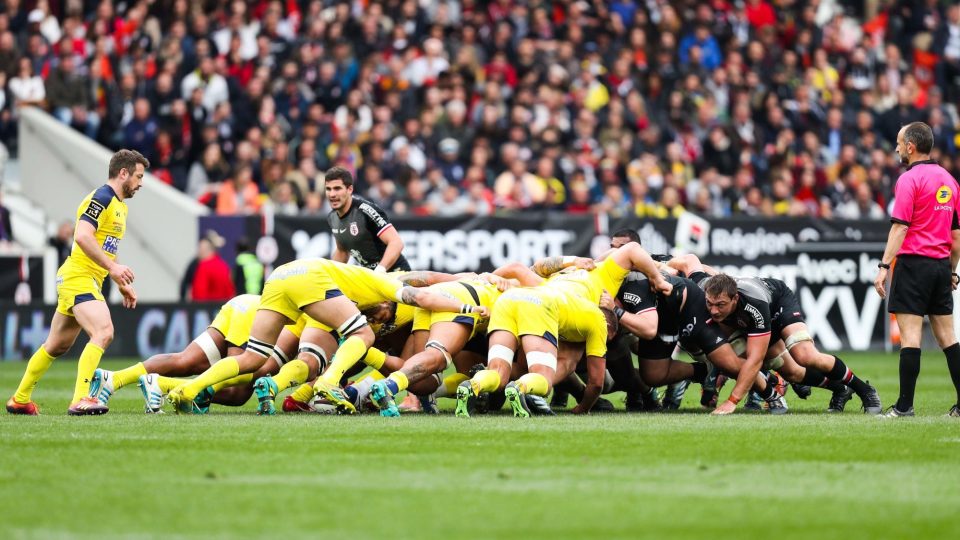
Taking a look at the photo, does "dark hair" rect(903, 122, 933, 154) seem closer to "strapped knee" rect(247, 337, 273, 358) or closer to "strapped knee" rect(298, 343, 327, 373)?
"strapped knee" rect(298, 343, 327, 373)

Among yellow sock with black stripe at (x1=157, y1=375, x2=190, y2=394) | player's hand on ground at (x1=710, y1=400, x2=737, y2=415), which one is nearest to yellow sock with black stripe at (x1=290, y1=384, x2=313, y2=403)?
yellow sock with black stripe at (x1=157, y1=375, x2=190, y2=394)

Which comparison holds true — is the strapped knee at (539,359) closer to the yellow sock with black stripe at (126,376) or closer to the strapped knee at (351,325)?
the strapped knee at (351,325)

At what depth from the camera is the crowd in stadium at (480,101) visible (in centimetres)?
2459

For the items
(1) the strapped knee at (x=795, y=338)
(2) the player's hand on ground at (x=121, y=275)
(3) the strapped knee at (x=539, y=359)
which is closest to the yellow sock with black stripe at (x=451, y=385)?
(3) the strapped knee at (x=539, y=359)

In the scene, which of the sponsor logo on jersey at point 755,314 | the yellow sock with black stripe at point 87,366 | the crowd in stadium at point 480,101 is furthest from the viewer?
the crowd in stadium at point 480,101

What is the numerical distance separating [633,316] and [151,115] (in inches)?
511

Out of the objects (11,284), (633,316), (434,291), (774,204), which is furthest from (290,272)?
(774,204)

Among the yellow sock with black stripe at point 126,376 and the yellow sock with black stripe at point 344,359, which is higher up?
the yellow sock with black stripe at point 344,359

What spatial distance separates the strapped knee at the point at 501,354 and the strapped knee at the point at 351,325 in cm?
116

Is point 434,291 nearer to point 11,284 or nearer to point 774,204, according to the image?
point 11,284

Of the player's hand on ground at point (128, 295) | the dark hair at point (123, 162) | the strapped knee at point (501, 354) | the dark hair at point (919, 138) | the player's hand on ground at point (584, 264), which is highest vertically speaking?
the dark hair at point (919, 138)

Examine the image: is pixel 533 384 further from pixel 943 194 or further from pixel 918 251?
pixel 943 194

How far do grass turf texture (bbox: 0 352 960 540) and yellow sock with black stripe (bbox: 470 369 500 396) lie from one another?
0.93 ft

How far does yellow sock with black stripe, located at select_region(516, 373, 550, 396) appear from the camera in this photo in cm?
1245
